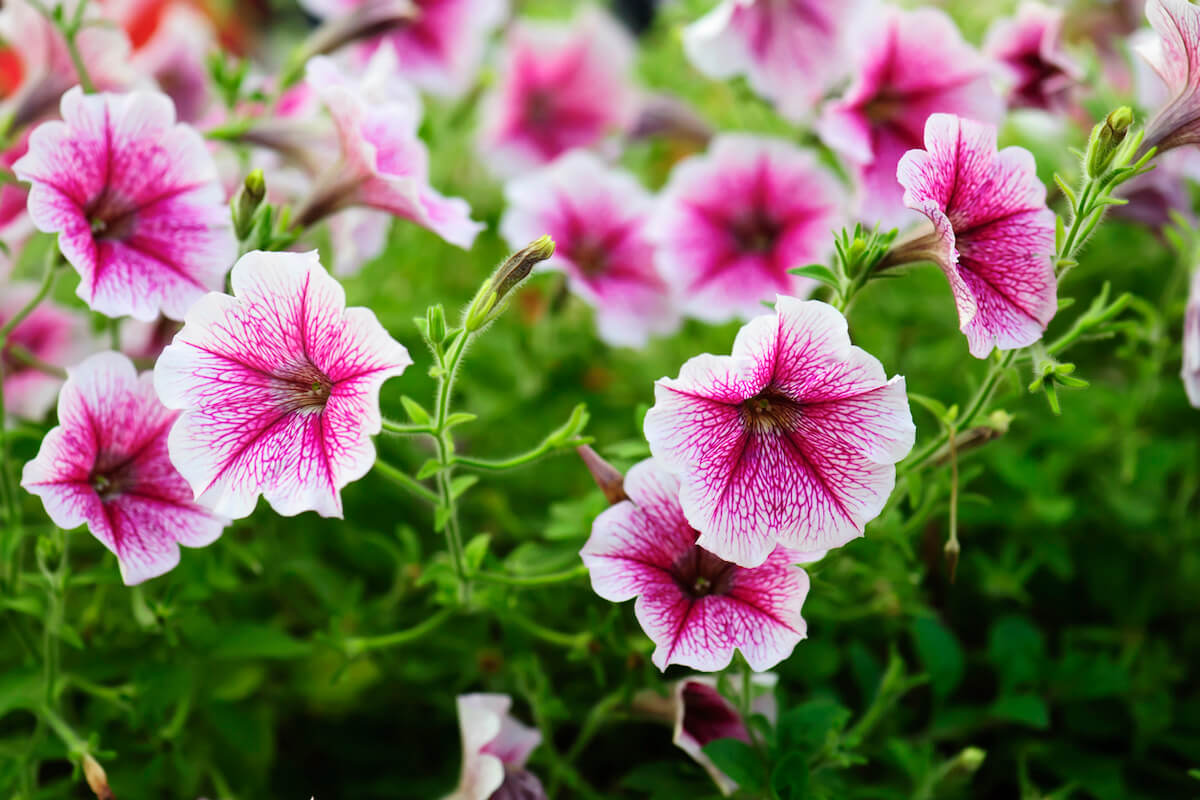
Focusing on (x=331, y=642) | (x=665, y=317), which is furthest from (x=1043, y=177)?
(x=331, y=642)

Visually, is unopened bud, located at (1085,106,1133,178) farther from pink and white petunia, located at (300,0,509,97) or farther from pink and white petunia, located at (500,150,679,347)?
pink and white petunia, located at (300,0,509,97)

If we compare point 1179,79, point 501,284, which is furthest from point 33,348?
point 1179,79

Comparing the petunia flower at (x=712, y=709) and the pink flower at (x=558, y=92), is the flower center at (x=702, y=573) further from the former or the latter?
the pink flower at (x=558, y=92)

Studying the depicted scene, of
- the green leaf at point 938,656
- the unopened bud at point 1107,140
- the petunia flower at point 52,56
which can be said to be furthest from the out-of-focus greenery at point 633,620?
the petunia flower at point 52,56

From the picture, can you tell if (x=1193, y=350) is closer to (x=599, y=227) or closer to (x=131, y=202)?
(x=599, y=227)

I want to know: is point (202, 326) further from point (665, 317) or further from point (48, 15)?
point (665, 317)

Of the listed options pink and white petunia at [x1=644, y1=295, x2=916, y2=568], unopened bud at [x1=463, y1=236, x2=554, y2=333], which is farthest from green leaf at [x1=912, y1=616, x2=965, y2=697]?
unopened bud at [x1=463, y1=236, x2=554, y2=333]
